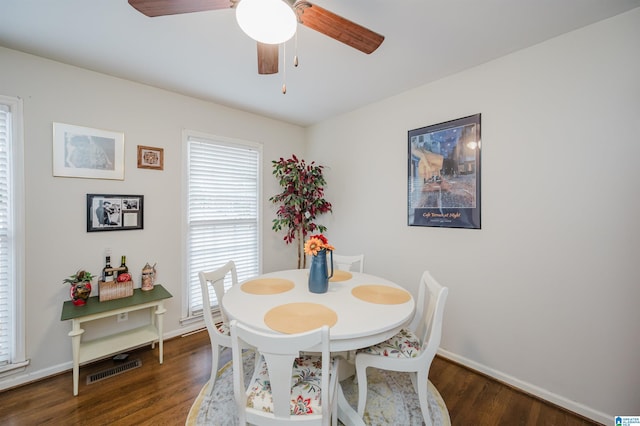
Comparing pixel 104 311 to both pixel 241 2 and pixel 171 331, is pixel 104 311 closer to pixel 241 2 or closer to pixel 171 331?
pixel 171 331

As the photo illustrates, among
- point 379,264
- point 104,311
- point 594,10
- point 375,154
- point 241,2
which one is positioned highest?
point 594,10

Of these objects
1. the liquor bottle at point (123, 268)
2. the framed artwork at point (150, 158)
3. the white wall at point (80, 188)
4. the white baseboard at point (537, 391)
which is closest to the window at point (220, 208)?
the white wall at point (80, 188)

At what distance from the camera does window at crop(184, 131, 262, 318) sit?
2881 millimetres

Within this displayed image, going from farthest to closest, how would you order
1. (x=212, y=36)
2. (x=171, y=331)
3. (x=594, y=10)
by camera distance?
(x=171, y=331) < (x=212, y=36) < (x=594, y=10)

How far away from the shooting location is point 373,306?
1609mm

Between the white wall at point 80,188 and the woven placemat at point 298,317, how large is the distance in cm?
179

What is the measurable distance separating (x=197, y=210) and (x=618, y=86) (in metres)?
3.53

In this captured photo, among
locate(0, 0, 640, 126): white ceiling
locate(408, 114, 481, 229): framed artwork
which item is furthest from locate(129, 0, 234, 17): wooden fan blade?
locate(408, 114, 481, 229): framed artwork

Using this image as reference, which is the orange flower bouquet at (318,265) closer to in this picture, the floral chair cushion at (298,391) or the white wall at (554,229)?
the floral chair cushion at (298,391)

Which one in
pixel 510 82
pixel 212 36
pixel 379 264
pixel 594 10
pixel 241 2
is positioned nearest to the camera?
pixel 241 2

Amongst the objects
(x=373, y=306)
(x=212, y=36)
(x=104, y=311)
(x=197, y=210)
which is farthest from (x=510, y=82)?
(x=104, y=311)

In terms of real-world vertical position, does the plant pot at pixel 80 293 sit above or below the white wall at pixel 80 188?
below

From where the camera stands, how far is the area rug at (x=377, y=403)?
1.66 meters

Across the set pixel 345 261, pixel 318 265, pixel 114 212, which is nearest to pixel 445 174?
pixel 345 261
